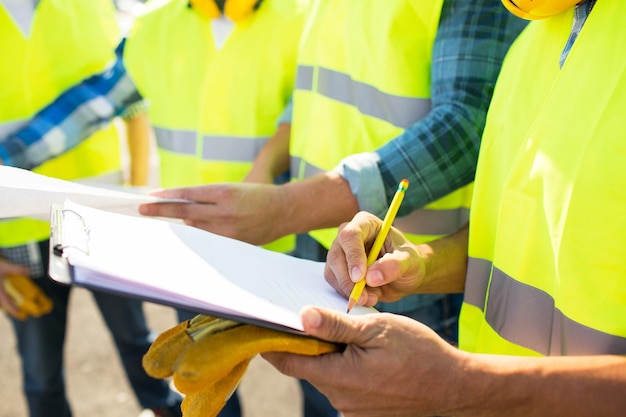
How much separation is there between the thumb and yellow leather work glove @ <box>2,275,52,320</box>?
5.84ft

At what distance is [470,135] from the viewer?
1.58m

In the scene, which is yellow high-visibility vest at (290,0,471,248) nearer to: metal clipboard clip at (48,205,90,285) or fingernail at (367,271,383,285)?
fingernail at (367,271,383,285)

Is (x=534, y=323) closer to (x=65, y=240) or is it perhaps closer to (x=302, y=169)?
(x=65, y=240)

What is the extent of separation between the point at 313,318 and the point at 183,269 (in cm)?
23

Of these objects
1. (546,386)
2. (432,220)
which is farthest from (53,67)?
(546,386)

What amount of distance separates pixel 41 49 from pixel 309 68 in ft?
3.50

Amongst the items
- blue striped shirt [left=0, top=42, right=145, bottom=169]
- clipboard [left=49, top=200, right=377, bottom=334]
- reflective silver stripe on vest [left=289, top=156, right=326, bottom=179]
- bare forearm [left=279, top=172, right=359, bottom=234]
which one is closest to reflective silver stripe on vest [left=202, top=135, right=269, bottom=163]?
reflective silver stripe on vest [left=289, top=156, right=326, bottom=179]

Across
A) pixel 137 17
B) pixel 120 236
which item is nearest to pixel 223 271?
pixel 120 236

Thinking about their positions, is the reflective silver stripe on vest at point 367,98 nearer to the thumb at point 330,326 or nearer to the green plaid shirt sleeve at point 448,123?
the green plaid shirt sleeve at point 448,123

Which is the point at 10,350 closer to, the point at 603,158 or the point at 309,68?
the point at 309,68

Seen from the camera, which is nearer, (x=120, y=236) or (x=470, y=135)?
(x=120, y=236)

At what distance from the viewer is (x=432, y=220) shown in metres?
1.79

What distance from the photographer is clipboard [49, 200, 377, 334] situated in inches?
35.1

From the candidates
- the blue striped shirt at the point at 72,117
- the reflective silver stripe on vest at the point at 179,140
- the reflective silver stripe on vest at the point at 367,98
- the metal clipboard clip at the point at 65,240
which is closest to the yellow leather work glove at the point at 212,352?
the metal clipboard clip at the point at 65,240
